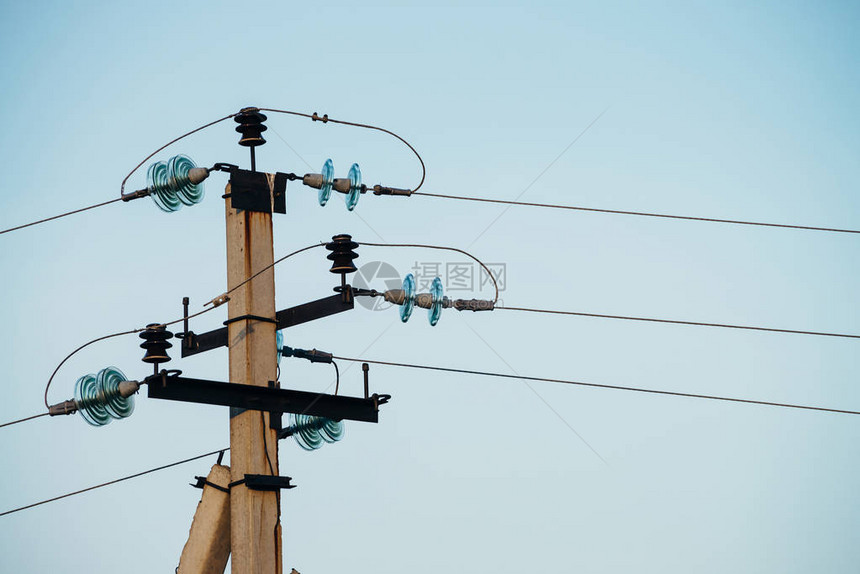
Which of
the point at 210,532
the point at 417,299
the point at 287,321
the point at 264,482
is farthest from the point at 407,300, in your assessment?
the point at 210,532

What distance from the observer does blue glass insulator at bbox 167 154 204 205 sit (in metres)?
10.1

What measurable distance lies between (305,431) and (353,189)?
6.71 ft

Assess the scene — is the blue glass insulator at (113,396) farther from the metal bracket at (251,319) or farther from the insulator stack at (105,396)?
the metal bracket at (251,319)

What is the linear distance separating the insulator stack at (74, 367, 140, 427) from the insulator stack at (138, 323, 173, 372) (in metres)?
0.31

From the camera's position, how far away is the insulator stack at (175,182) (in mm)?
10078

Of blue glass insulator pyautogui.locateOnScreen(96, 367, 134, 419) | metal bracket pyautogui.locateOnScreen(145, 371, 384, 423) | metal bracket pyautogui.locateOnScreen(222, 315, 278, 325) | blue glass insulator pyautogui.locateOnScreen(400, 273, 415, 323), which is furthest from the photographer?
blue glass insulator pyautogui.locateOnScreen(400, 273, 415, 323)

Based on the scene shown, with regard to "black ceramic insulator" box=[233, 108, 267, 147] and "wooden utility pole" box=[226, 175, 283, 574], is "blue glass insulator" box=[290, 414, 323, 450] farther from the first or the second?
"black ceramic insulator" box=[233, 108, 267, 147]

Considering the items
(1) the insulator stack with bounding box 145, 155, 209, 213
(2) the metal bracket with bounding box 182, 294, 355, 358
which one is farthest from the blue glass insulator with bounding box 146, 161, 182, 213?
(2) the metal bracket with bounding box 182, 294, 355, 358

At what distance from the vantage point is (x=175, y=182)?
10.1 metres

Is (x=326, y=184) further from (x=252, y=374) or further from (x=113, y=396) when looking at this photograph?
(x=113, y=396)

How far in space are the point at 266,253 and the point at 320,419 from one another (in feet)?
4.88

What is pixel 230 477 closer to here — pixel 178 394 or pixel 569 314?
pixel 178 394

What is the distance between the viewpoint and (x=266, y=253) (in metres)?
9.84

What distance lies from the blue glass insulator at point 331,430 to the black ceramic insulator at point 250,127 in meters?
2.37
